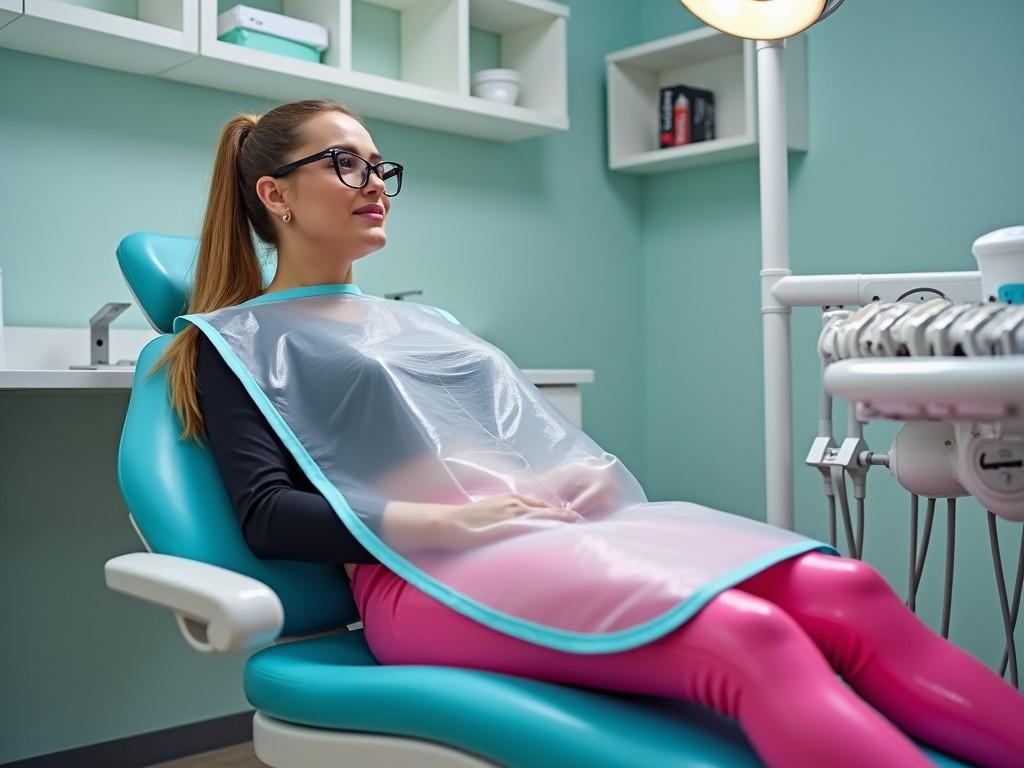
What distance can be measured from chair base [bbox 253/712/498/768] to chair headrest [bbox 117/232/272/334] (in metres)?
0.70

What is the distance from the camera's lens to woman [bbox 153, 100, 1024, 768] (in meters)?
0.98

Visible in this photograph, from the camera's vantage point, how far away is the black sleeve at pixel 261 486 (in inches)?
51.7

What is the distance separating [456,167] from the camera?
306 centimetres

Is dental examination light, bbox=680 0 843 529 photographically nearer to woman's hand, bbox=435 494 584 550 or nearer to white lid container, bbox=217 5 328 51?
woman's hand, bbox=435 494 584 550

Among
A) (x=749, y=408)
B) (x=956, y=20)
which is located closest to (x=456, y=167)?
(x=749, y=408)

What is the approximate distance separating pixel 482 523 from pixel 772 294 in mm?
839

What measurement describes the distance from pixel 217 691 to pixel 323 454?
4.34ft

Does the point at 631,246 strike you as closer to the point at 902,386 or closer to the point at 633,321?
the point at 633,321

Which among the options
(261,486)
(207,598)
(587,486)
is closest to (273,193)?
(261,486)

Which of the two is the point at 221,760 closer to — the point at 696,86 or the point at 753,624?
the point at 753,624

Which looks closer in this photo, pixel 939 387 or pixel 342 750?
pixel 939 387

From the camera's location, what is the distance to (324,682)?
1.23m

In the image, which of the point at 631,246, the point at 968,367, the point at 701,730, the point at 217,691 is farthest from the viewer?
the point at 631,246

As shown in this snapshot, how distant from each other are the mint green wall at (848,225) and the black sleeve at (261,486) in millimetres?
1917
